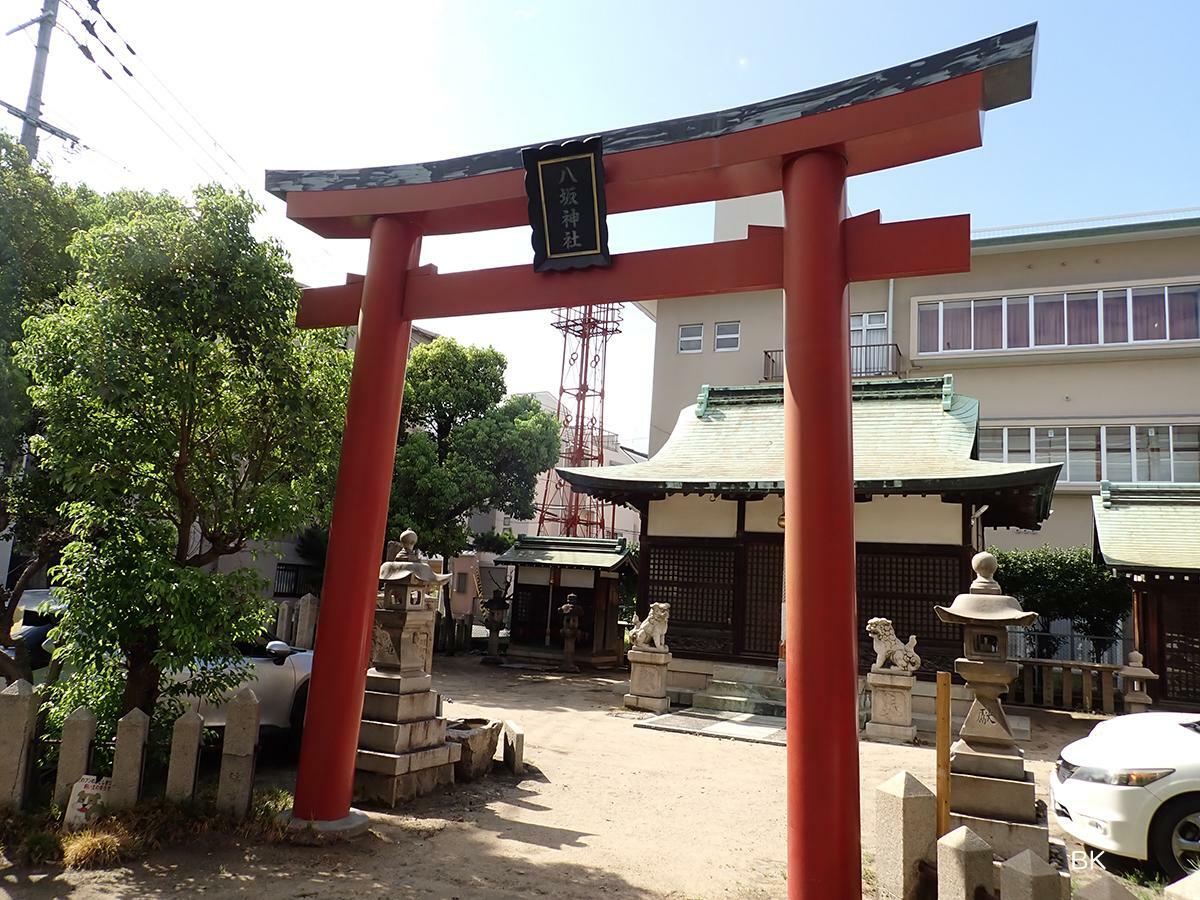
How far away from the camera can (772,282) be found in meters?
5.32

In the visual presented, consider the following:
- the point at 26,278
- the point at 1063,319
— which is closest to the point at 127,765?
the point at 26,278

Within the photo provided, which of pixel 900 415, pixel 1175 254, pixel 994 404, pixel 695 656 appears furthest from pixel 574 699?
pixel 1175 254

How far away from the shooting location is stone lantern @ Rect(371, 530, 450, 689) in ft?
24.3

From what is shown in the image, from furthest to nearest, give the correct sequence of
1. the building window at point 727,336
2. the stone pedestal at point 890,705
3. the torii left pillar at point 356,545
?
the building window at point 727,336, the stone pedestal at point 890,705, the torii left pillar at point 356,545

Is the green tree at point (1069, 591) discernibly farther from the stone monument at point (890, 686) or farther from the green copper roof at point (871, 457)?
the stone monument at point (890, 686)

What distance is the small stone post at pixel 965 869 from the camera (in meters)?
3.90

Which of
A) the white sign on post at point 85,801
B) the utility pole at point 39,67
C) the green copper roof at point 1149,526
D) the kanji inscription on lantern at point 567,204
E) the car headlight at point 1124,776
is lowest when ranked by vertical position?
the white sign on post at point 85,801

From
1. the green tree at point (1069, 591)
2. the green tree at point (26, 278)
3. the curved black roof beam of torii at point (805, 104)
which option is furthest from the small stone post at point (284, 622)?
the green tree at point (1069, 591)

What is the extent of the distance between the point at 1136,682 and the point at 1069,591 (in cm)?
478

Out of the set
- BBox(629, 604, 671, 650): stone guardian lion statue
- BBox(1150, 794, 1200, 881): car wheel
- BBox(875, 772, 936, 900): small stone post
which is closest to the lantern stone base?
BBox(875, 772, 936, 900): small stone post

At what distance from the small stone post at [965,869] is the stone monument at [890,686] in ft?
26.6

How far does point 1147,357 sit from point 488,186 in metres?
21.6

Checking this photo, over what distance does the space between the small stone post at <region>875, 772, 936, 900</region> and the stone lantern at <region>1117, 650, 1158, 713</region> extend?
10923 mm

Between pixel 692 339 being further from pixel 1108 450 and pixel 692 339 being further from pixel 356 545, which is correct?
pixel 356 545
